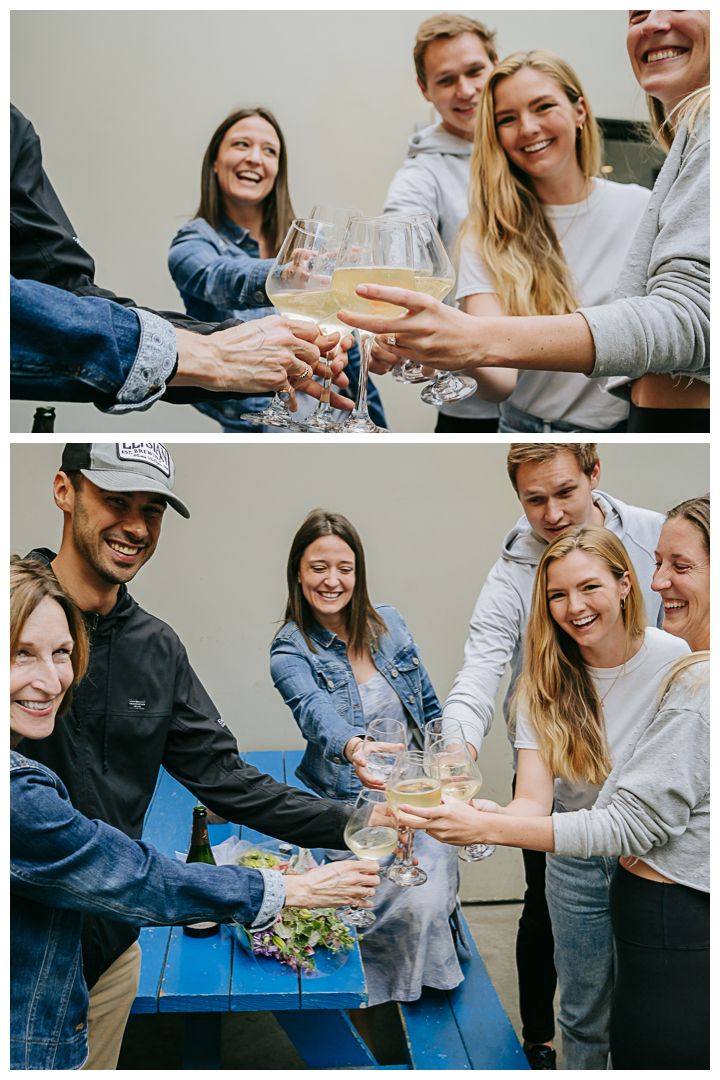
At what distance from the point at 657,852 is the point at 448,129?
1800mm

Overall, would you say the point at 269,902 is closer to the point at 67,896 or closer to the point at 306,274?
the point at 67,896

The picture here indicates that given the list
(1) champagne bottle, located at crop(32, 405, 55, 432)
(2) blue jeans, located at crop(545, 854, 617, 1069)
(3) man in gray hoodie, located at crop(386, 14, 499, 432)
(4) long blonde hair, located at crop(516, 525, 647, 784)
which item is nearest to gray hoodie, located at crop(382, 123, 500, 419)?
(3) man in gray hoodie, located at crop(386, 14, 499, 432)

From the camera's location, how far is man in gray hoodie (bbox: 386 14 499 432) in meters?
2.08

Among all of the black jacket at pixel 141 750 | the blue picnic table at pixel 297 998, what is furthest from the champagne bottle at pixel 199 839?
the black jacket at pixel 141 750

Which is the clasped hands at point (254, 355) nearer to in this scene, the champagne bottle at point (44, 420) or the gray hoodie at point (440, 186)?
the gray hoodie at point (440, 186)

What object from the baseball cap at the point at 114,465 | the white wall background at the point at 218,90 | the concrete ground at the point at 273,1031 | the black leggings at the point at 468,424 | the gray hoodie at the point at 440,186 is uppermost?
the white wall background at the point at 218,90

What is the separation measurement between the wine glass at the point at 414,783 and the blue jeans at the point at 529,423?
0.81 m

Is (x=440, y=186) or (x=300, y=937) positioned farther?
(x=440, y=186)

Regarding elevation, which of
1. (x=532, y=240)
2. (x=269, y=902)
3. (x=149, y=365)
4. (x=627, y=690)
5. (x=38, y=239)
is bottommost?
(x=269, y=902)

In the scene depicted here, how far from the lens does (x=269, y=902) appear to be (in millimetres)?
1510

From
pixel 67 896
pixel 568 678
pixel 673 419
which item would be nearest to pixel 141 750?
pixel 67 896

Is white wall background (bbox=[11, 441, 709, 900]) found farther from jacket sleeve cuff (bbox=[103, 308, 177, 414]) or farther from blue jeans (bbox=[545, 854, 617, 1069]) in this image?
jacket sleeve cuff (bbox=[103, 308, 177, 414])

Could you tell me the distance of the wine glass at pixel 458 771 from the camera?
158cm

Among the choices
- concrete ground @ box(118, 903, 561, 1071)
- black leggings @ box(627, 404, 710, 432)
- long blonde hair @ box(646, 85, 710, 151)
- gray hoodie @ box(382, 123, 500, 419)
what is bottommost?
concrete ground @ box(118, 903, 561, 1071)
